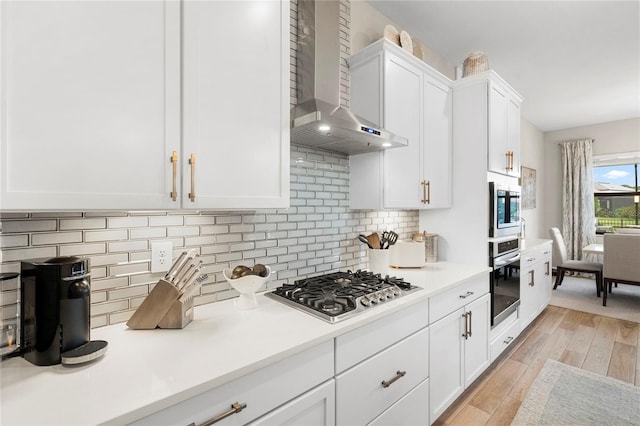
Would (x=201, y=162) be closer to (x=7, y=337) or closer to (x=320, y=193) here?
(x=7, y=337)

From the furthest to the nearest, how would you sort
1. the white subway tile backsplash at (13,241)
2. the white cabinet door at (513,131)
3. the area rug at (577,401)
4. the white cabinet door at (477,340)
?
the white cabinet door at (513,131)
the white cabinet door at (477,340)
the area rug at (577,401)
the white subway tile backsplash at (13,241)

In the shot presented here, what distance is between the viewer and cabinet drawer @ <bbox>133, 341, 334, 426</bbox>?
850mm

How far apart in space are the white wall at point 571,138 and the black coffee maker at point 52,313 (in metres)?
7.79

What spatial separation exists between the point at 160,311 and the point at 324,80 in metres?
1.50

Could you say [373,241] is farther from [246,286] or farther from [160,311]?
[160,311]

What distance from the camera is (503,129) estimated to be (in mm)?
2748

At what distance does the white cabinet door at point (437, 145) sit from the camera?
243 centimetres

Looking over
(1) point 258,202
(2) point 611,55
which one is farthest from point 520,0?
(1) point 258,202

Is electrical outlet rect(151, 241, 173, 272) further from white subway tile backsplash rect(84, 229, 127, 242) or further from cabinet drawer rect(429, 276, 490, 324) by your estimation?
cabinet drawer rect(429, 276, 490, 324)

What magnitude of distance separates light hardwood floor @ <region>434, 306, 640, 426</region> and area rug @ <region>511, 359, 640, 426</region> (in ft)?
0.24

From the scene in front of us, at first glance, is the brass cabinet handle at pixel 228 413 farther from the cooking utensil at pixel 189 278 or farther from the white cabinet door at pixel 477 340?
the white cabinet door at pixel 477 340

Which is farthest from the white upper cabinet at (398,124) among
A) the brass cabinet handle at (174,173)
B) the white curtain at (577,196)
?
the white curtain at (577,196)

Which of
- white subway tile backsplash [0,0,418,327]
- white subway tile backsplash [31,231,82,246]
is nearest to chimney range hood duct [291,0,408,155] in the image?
→ white subway tile backsplash [0,0,418,327]

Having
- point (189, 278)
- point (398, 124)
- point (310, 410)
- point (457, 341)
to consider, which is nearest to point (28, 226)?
point (189, 278)
